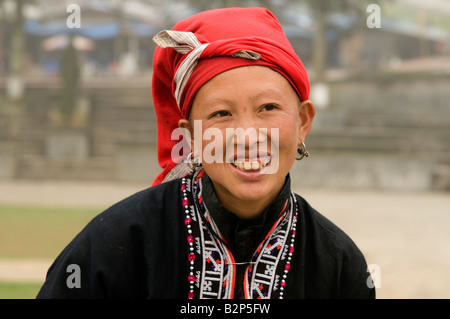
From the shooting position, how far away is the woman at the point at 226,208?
1.63 metres

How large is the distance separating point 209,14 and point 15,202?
9.30m

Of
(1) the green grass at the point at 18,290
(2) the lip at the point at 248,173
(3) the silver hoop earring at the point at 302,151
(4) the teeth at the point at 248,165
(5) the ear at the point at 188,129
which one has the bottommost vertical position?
(1) the green grass at the point at 18,290

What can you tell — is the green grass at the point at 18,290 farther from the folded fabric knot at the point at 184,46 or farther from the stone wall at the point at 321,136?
the stone wall at the point at 321,136

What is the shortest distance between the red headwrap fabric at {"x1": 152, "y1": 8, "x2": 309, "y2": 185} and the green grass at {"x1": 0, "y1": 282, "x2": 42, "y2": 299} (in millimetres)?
3474

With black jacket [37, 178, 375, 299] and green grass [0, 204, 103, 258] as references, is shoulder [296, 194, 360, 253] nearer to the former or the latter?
black jacket [37, 178, 375, 299]

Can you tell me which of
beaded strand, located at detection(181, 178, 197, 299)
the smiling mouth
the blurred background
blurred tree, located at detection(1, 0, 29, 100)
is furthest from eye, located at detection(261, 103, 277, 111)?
blurred tree, located at detection(1, 0, 29, 100)

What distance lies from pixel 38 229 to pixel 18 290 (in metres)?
2.82

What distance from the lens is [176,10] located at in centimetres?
1861

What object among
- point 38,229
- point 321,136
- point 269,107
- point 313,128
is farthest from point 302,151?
point 313,128

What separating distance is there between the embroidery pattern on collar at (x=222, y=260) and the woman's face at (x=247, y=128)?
A: 0.41ft

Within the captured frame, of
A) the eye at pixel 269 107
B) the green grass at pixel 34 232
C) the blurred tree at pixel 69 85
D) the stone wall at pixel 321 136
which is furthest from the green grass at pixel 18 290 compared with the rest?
the blurred tree at pixel 69 85

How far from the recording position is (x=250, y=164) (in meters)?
1.63

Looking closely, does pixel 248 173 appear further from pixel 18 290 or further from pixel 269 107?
pixel 18 290
